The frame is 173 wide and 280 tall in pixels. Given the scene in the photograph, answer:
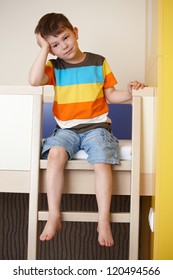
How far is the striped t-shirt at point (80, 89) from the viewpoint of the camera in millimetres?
1405

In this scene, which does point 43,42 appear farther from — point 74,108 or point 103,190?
point 103,190

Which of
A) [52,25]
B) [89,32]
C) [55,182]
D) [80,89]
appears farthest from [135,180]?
[89,32]

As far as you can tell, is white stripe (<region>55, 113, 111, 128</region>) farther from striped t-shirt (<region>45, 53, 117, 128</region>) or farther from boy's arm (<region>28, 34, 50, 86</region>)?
boy's arm (<region>28, 34, 50, 86</region>)

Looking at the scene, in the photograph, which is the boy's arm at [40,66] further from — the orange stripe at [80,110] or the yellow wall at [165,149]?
the yellow wall at [165,149]

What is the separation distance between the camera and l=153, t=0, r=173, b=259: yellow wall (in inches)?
46.8

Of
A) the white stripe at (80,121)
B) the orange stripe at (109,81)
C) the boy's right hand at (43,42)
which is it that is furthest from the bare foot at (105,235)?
the boy's right hand at (43,42)

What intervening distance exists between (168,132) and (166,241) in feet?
1.07

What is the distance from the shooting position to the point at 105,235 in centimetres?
121

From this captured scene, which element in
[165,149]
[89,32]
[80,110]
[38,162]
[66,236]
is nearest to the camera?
[165,149]

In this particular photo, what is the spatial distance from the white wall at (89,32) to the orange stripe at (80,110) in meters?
0.69

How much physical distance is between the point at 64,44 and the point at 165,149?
51 centimetres
